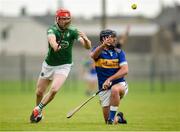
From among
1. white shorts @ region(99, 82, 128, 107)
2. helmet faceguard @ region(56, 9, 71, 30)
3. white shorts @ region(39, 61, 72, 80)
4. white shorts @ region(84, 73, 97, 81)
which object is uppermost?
helmet faceguard @ region(56, 9, 71, 30)

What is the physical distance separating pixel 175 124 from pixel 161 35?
64114 mm

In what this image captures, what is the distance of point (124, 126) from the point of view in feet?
52.4

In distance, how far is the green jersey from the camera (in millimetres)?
17312

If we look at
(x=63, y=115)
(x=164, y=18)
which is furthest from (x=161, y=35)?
(x=63, y=115)

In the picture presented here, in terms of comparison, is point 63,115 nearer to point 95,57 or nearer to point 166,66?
point 95,57

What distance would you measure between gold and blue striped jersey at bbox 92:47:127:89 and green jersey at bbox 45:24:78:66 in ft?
3.03

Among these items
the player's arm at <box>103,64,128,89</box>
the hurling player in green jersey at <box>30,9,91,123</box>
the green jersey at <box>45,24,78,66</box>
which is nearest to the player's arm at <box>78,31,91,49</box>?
the hurling player in green jersey at <box>30,9,91,123</box>

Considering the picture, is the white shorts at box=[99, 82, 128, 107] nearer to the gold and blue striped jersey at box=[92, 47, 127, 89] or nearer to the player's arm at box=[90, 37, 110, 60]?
the gold and blue striped jersey at box=[92, 47, 127, 89]

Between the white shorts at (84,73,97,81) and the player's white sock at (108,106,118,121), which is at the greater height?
the player's white sock at (108,106,118,121)

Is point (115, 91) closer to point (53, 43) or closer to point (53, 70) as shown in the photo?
point (53, 43)

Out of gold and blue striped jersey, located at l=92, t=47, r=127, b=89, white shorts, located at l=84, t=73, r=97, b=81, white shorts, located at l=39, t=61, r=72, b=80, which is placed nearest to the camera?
gold and blue striped jersey, located at l=92, t=47, r=127, b=89

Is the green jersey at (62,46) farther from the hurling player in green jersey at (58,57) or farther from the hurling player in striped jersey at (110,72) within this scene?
the hurling player in striped jersey at (110,72)

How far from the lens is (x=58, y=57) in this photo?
17.5m

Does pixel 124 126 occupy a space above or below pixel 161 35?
above
